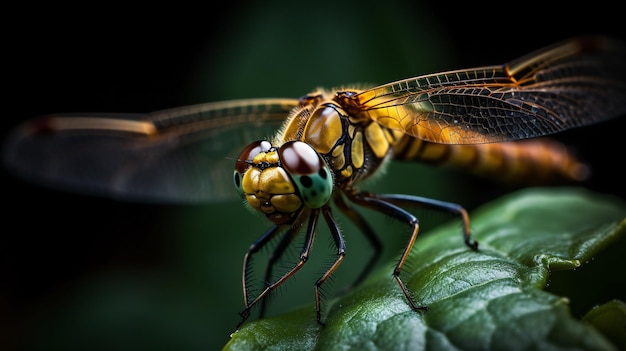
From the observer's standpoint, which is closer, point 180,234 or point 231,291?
point 231,291

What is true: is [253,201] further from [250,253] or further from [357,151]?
[357,151]

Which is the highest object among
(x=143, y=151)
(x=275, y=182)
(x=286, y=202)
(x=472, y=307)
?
(x=143, y=151)

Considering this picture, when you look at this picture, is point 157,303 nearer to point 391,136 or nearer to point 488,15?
point 391,136

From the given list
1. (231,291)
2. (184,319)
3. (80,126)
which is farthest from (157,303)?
(80,126)

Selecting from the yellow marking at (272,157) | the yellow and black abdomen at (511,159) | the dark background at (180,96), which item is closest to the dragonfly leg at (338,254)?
the yellow marking at (272,157)

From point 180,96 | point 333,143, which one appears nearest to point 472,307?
point 333,143

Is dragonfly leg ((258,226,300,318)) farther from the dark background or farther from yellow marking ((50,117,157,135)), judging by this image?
yellow marking ((50,117,157,135))

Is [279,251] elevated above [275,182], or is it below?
below

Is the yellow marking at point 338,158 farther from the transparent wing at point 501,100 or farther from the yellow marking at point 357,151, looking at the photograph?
the transparent wing at point 501,100
